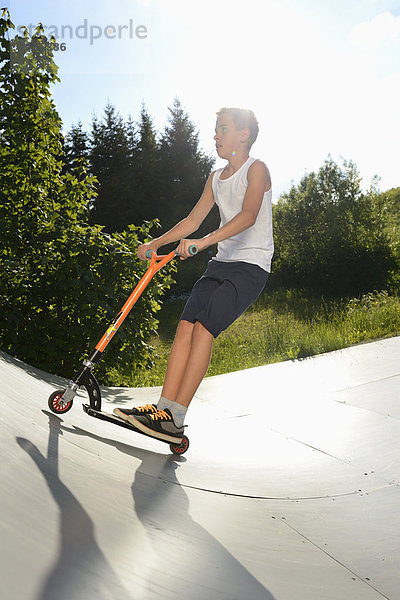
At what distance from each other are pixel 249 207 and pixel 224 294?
20.7 inches

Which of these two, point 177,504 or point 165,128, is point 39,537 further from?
point 165,128

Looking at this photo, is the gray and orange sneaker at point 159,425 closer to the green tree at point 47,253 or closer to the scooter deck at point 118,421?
the scooter deck at point 118,421

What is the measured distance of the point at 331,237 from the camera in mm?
19781

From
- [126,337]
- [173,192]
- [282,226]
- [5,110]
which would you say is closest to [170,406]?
[126,337]

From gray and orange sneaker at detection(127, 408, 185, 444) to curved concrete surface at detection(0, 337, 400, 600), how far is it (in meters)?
0.15

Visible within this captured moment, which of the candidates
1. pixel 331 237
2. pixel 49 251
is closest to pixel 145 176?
pixel 331 237

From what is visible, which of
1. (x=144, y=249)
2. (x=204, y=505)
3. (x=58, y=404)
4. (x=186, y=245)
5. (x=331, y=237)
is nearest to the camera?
(x=204, y=505)

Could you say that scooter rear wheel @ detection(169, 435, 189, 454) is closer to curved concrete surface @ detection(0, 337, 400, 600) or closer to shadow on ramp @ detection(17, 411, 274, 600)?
curved concrete surface @ detection(0, 337, 400, 600)

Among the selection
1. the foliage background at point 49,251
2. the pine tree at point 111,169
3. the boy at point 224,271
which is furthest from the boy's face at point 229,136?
the pine tree at point 111,169

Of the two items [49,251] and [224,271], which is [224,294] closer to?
[224,271]

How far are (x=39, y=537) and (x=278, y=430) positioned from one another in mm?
2880

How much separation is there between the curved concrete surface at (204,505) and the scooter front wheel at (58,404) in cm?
7

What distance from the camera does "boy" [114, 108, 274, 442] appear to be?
2979 millimetres

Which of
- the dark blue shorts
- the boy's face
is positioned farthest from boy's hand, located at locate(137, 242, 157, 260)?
the boy's face
